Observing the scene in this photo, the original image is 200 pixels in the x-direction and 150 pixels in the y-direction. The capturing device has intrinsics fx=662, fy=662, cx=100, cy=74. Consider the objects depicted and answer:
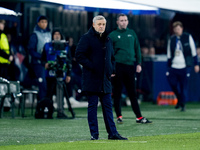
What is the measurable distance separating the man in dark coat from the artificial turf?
30cm

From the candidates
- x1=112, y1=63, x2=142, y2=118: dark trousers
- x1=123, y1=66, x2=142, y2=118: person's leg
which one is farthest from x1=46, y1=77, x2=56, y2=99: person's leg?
x1=123, y1=66, x2=142, y2=118: person's leg

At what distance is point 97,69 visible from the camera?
9.88 meters

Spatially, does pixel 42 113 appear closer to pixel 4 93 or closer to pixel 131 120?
pixel 4 93

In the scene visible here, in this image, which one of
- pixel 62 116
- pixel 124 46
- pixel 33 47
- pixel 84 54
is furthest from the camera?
pixel 33 47

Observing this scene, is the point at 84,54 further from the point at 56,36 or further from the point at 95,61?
the point at 56,36

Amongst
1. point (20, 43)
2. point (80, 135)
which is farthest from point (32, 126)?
point (20, 43)

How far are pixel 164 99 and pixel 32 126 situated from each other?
897 cm

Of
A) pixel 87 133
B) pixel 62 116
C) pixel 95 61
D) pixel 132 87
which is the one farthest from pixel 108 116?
pixel 62 116

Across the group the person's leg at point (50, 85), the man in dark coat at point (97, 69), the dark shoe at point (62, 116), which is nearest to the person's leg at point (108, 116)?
the man in dark coat at point (97, 69)

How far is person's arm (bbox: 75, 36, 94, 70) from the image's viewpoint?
9.86 m

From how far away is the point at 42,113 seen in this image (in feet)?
47.6

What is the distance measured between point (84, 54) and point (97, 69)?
317mm

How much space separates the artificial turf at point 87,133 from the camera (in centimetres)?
902

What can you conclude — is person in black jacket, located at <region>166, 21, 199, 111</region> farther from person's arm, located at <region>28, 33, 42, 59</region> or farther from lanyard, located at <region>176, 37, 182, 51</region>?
person's arm, located at <region>28, 33, 42, 59</region>
